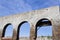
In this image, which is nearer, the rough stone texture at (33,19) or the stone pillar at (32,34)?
the rough stone texture at (33,19)

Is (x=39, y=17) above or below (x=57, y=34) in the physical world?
above

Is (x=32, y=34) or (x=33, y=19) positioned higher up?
(x=33, y=19)

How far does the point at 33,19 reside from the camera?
40.2 ft

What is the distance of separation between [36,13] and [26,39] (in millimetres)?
2298

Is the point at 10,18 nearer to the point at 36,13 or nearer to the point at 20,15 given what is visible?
the point at 20,15

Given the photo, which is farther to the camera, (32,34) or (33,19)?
(33,19)

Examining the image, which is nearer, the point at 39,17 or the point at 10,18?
the point at 39,17

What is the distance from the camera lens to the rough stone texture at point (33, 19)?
36.1ft

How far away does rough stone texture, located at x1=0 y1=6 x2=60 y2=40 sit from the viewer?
36.1ft

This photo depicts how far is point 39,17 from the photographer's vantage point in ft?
39.2

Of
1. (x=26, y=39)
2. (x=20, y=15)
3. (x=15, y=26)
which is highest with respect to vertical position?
(x=20, y=15)

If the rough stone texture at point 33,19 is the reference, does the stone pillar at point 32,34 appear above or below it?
below

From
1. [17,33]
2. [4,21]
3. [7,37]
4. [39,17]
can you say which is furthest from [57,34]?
[4,21]

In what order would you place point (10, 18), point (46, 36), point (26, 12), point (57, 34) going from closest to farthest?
point (57, 34)
point (46, 36)
point (26, 12)
point (10, 18)
